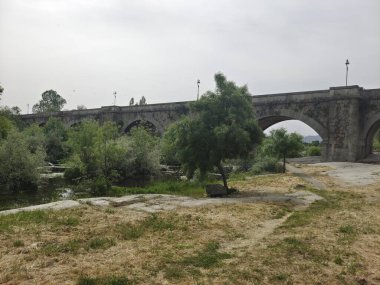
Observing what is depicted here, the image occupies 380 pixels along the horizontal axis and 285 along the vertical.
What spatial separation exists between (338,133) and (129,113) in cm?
2793

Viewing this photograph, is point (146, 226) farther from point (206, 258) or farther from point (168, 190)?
point (168, 190)

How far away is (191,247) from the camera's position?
733cm

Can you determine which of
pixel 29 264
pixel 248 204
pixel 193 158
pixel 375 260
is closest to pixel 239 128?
pixel 193 158

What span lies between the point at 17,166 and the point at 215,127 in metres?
12.3

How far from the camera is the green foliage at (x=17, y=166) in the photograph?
21000mm

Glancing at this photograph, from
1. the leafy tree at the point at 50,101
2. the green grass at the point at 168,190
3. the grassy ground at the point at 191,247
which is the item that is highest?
the leafy tree at the point at 50,101

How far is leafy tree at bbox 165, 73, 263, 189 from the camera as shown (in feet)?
52.0

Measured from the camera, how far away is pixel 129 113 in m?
50.8

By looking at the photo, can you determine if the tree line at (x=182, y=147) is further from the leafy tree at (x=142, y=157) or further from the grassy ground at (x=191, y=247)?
the grassy ground at (x=191, y=247)

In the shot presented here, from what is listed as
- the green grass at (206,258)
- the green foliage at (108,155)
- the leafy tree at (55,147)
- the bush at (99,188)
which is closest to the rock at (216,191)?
the bush at (99,188)

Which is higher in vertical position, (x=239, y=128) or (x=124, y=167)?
(x=239, y=128)

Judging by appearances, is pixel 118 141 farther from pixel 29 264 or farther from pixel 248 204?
pixel 29 264

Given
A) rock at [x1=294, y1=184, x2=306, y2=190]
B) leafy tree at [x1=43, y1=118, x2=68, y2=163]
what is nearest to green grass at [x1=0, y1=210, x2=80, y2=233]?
rock at [x1=294, y1=184, x2=306, y2=190]

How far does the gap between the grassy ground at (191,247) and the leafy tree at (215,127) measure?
4782 millimetres
